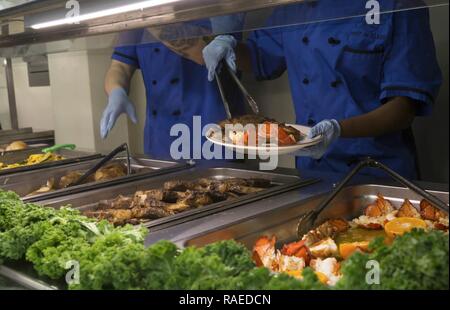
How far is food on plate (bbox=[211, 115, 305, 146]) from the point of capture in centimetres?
177

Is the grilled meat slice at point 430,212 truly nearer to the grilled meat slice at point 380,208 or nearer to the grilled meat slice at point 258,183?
the grilled meat slice at point 380,208

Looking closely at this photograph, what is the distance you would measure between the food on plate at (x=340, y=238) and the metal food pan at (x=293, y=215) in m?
0.05

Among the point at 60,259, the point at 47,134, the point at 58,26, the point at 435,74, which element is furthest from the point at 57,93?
the point at 60,259

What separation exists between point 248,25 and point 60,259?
87 cm

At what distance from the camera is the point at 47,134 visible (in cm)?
420

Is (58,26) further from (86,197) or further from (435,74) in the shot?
(435,74)

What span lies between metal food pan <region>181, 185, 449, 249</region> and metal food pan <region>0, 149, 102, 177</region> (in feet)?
4.85

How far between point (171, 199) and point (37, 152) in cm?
168

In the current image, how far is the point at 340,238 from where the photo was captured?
1.53 meters

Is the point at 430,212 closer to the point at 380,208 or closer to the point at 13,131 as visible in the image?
the point at 380,208

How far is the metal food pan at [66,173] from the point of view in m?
2.07

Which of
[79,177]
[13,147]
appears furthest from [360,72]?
[13,147]

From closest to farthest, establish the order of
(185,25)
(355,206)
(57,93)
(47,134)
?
(185,25), (355,206), (47,134), (57,93)

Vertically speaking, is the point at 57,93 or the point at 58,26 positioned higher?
the point at 58,26
